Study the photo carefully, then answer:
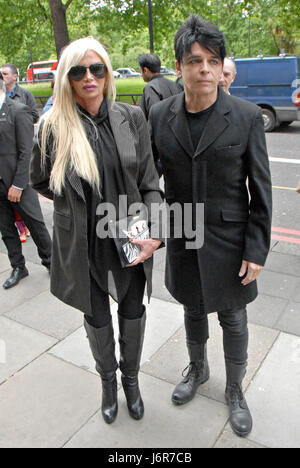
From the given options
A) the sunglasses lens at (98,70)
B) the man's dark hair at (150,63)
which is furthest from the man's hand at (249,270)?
the man's dark hair at (150,63)

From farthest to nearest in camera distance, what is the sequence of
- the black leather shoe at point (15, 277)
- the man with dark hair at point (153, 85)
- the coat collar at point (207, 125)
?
1. the man with dark hair at point (153, 85)
2. the black leather shoe at point (15, 277)
3. the coat collar at point (207, 125)

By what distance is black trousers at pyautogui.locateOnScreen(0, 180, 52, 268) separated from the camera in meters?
4.03

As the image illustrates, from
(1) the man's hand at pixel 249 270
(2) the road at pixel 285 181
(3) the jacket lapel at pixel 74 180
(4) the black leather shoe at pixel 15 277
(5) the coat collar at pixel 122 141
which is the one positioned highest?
(5) the coat collar at pixel 122 141

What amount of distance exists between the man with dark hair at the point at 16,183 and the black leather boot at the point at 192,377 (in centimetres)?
212

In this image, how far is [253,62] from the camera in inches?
426

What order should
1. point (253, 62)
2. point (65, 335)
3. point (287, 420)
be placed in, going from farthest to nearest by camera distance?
point (253, 62) → point (65, 335) → point (287, 420)

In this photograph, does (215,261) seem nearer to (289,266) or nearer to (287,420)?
(287,420)

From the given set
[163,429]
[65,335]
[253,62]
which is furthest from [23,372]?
[253,62]

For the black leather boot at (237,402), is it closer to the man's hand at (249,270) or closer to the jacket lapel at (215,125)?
the man's hand at (249,270)

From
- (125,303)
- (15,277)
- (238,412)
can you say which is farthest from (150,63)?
(238,412)

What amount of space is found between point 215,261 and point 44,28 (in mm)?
26839

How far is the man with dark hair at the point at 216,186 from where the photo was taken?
1.86 m

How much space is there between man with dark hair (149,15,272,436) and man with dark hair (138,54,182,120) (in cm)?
260

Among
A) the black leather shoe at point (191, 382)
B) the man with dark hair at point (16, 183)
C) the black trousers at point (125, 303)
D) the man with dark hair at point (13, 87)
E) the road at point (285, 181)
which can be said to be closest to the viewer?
the black trousers at point (125, 303)
